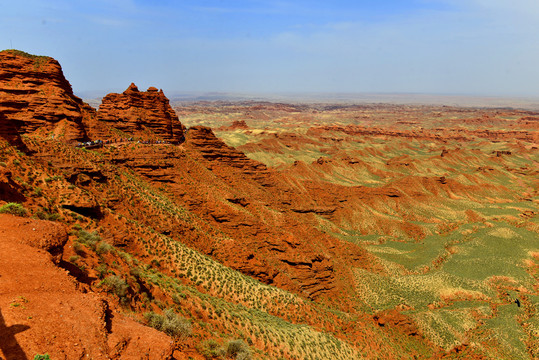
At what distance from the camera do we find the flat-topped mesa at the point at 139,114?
45.8 meters

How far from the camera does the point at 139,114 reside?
48.9 meters

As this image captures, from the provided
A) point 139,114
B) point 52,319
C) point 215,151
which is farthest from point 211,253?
point 139,114

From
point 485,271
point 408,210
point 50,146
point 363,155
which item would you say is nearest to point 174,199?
point 50,146

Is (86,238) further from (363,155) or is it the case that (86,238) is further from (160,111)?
(363,155)

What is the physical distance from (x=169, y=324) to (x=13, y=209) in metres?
8.71

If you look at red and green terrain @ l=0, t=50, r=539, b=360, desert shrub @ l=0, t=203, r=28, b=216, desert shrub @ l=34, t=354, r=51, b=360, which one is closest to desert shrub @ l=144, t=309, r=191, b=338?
red and green terrain @ l=0, t=50, r=539, b=360

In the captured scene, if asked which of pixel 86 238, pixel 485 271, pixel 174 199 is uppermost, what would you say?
pixel 86 238

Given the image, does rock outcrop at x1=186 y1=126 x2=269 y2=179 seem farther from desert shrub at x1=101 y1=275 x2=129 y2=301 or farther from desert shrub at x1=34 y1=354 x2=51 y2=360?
desert shrub at x1=34 y1=354 x2=51 y2=360

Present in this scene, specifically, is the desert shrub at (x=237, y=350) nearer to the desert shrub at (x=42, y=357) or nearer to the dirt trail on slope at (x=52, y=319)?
the dirt trail on slope at (x=52, y=319)

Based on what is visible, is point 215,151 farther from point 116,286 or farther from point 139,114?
point 116,286

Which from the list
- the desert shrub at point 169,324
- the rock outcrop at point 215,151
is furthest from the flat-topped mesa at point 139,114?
the desert shrub at point 169,324

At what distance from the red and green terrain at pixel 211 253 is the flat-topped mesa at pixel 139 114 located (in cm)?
25

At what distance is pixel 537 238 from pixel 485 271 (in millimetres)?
21136

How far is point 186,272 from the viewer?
2100 cm
